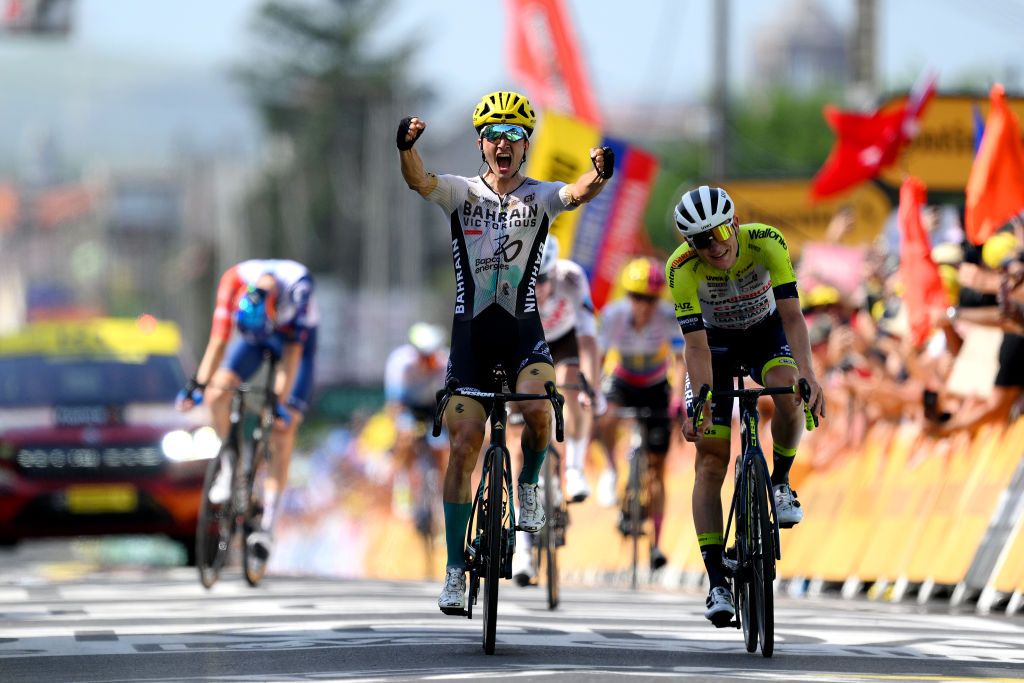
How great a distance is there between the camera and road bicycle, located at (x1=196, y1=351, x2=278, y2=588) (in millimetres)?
14320

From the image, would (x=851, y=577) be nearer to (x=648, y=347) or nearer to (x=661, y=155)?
(x=648, y=347)

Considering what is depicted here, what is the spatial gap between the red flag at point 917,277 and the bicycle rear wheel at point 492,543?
23.5ft

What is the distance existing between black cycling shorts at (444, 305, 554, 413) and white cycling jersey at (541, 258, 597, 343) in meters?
4.04

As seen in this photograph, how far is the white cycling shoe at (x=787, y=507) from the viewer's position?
10078mm

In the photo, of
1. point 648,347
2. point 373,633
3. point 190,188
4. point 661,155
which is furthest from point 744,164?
point 373,633

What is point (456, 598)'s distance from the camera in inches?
380

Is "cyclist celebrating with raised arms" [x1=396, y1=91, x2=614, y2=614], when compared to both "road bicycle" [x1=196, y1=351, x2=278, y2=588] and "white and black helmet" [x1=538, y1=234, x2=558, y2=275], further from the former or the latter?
"road bicycle" [x1=196, y1=351, x2=278, y2=588]

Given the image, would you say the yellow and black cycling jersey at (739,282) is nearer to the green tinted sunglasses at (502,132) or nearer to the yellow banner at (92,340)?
the green tinted sunglasses at (502,132)

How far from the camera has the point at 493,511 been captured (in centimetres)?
959

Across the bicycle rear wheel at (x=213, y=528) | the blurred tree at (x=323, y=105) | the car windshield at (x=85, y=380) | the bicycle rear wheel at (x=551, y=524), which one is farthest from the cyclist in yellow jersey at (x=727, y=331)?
the blurred tree at (x=323, y=105)

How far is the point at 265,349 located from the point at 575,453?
2.29 m

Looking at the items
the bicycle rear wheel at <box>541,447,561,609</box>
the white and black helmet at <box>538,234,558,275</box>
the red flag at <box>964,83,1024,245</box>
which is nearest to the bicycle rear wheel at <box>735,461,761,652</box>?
the bicycle rear wheel at <box>541,447,561,609</box>

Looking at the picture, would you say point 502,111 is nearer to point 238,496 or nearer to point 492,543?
point 492,543

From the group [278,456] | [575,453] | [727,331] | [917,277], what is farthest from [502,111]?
[917,277]
